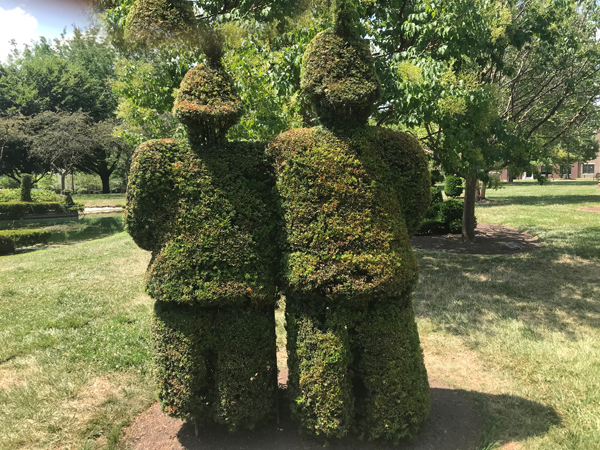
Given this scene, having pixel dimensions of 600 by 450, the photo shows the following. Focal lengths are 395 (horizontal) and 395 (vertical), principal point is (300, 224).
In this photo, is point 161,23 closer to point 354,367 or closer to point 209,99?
point 209,99

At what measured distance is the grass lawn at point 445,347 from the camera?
3.92m

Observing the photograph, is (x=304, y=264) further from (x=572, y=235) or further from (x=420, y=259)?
(x=572, y=235)

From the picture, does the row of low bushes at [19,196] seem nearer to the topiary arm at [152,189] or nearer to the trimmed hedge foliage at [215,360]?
the topiary arm at [152,189]

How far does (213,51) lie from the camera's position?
356cm

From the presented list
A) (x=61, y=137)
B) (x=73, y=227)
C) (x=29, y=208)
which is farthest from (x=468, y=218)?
(x=61, y=137)

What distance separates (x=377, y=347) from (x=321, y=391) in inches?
23.1

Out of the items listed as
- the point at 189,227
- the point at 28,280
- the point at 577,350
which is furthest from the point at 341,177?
the point at 28,280

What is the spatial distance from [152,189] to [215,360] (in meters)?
1.60

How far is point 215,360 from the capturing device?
3510mm

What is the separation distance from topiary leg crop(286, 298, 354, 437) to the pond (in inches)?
690

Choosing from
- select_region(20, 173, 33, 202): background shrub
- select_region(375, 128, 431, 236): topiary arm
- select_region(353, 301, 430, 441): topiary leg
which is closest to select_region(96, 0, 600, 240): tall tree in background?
select_region(375, 128, 431, 236): topiary arm

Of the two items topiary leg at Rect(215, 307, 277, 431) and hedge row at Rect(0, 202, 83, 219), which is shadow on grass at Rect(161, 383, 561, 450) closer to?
topiary leg at Rect(215, 307, 277, 431)

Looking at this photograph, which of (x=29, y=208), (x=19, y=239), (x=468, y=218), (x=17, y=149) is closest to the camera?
(x=468, y=218)

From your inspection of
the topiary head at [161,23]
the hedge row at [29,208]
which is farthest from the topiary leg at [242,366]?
the hedge row at [29,208]
